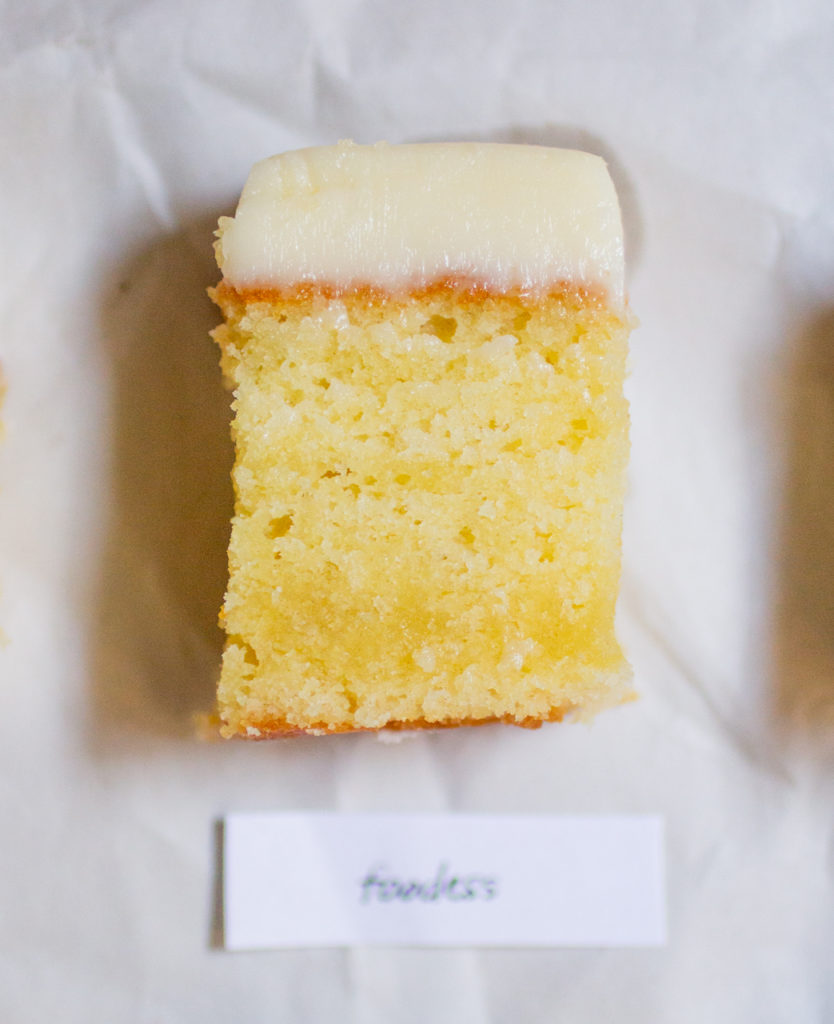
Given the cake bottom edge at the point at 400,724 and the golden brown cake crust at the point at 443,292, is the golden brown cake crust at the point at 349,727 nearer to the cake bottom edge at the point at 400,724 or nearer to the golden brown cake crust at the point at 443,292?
the cake bottom edge at the point at 400,724

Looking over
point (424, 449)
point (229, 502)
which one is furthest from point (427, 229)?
point (229, 502)

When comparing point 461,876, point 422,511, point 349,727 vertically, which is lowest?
point 461,876

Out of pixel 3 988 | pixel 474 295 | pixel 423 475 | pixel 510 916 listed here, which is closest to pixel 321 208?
pixel 474 295

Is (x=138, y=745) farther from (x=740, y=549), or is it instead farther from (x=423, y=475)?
(x=740, y=549)

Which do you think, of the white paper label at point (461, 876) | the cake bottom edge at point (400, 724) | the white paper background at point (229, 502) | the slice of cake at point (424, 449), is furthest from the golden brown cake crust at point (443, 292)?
the white paper label at point (461, 876)

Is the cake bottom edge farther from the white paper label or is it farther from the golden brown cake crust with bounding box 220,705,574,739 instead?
the white paper label

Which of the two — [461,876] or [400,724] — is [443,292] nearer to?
[400,724]

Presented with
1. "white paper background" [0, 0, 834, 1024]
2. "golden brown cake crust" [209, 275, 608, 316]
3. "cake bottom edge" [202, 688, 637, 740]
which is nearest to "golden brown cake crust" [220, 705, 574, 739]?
"cake bottom edge" [202, 688, 637, 740]
